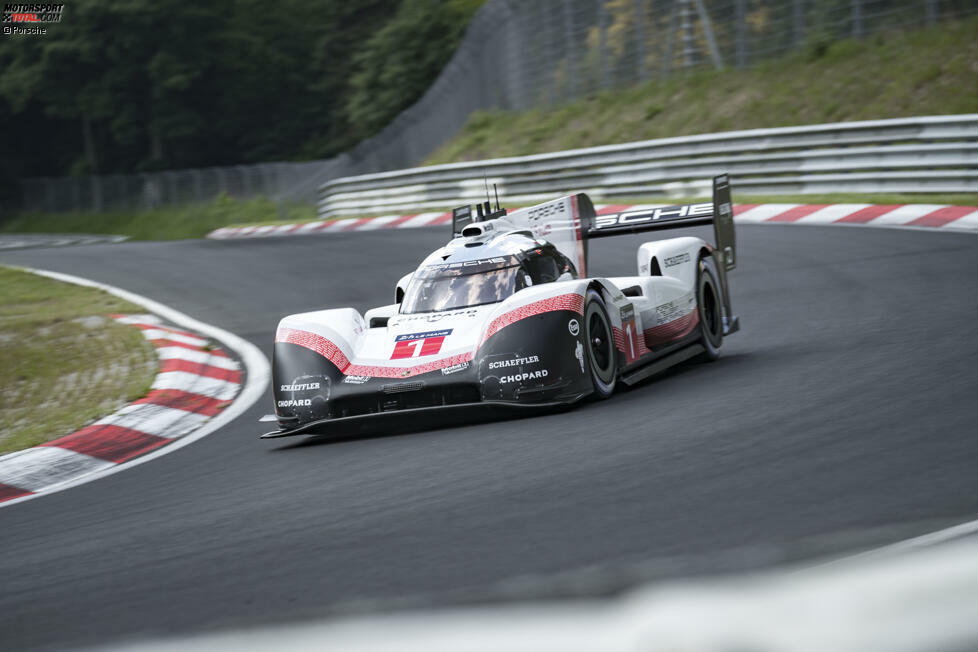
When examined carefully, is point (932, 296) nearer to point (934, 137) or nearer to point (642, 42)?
point (934, 137)

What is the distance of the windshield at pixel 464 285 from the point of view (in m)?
7.85

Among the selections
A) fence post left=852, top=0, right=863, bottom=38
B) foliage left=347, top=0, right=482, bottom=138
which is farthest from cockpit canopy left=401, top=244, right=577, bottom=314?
foliage left=347, top=0, right=482, bottom=138

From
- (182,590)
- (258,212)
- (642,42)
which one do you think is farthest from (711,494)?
(258,212)

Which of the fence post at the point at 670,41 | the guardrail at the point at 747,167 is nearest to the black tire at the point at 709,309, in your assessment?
the guardrail at the point at 747,167

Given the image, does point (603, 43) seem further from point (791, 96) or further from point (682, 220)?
point (682, 220)

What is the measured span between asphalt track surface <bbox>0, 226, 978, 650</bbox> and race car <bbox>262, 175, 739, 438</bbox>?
7.3 inches

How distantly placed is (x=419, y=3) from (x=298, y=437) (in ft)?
137

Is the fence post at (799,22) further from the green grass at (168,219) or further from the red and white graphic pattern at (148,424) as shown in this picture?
the green grass at (168,219)

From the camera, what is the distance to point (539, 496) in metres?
4.90

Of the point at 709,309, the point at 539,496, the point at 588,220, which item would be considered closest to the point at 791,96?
the point at 588,220

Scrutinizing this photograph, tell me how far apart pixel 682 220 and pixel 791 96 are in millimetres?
14173

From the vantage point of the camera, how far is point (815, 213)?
16.1 metres

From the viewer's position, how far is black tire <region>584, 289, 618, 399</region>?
7191mm

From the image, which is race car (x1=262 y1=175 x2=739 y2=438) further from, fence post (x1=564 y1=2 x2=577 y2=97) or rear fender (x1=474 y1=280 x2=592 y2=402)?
fence post (x1=564 y1=2 x2=577 y2=97)
